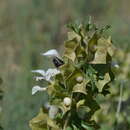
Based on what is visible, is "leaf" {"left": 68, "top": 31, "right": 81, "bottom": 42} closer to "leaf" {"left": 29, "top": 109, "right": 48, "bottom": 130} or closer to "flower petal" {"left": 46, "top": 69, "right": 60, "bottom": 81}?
"flower petal" {"left": 46, "top": 69, "right": 60, "bottom": 81}

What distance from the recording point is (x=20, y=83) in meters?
4.86

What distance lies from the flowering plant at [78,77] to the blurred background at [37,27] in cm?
273

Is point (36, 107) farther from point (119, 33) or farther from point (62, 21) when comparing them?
point (62, 21)

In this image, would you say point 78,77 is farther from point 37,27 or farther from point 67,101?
point 37,27

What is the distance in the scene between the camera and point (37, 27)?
7.20 m

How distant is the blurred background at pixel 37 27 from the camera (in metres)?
5.41

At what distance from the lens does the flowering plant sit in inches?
73.9

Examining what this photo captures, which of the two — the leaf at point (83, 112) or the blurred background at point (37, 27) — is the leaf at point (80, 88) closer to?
the leaf at point (83, 112)

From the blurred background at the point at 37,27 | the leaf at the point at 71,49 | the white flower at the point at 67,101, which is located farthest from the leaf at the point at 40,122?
the blurred background at the point at 37,27

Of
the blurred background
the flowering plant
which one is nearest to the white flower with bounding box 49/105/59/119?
the flowering plant

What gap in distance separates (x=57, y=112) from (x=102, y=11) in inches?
242

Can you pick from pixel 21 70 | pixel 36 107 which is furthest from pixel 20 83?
pixel 36 107

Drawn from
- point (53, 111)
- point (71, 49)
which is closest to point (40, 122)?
point (53, 111)

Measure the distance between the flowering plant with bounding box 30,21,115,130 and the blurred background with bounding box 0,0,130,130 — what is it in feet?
8.95
